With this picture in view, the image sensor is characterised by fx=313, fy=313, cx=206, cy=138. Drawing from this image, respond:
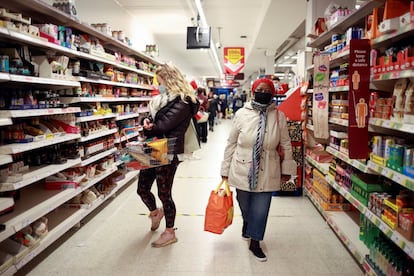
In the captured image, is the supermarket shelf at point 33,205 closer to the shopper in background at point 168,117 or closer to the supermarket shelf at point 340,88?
the shopper in background at point 168,117

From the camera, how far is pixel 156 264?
111 inches

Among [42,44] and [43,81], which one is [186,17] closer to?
[42,44]

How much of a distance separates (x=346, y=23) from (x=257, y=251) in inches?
97.5

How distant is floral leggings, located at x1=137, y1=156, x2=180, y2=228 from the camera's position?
2985mm

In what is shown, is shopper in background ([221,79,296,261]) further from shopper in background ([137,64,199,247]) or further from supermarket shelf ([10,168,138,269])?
supermarket shelf ([10,168,138,269])

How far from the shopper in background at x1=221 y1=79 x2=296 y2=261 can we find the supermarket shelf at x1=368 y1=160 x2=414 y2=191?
2.00 ft

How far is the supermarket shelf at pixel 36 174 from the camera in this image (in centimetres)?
242

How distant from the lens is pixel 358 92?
243cm

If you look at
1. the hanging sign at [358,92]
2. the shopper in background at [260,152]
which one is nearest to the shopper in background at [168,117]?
the shopper in background at [260,152]

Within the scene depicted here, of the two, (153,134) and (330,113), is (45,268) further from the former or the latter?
(330,113)

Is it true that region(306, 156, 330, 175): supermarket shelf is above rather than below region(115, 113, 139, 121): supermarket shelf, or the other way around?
below

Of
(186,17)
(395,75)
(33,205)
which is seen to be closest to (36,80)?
(33,205)

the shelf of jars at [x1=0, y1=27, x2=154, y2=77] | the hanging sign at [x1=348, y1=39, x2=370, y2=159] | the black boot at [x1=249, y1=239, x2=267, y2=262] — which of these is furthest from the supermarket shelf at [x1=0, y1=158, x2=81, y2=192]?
the hanging sign at [x1=348, y1=39, x2=370, y2=159]

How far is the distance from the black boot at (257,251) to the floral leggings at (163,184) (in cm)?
83
